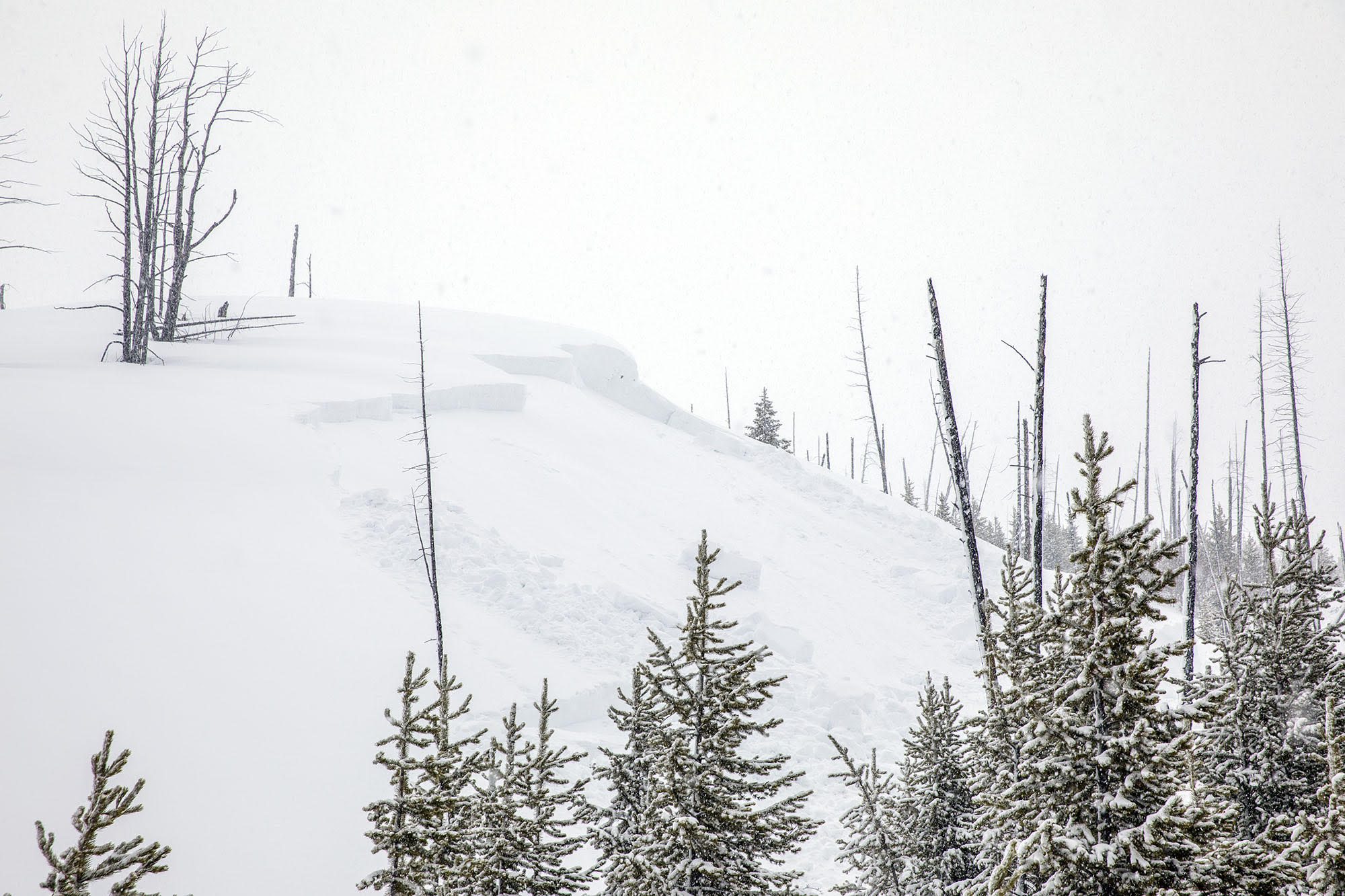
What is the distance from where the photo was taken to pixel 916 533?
26406 millimetres

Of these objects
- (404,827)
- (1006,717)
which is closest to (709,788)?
(404,827)

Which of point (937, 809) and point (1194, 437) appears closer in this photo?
point (937, 809)

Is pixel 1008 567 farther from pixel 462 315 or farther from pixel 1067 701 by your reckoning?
pixel 462 315

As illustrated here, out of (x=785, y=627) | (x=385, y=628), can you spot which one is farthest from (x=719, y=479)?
(x=385, y=628)

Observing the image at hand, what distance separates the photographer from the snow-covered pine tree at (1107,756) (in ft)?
14.6

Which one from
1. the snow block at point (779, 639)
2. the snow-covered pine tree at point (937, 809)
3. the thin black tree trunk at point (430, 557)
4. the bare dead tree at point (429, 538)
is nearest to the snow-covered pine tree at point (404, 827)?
the snow-covered pine tree at point (937, 809)

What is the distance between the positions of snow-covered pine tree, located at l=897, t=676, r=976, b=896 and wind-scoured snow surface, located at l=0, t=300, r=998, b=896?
4.22 metres

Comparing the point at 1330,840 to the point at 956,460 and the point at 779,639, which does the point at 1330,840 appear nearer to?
the point at 956,460

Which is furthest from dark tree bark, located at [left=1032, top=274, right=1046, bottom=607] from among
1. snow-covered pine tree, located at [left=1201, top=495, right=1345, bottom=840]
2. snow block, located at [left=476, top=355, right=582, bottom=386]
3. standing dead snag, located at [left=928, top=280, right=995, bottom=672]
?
snow block, located at [left=476, top=355, right=582, bottom=386]

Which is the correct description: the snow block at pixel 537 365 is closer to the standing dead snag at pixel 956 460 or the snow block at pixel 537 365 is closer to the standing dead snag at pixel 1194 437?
the standing dead snag at pixel 956 460

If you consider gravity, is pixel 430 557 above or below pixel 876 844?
above

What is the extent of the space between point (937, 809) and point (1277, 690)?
15.1 feet

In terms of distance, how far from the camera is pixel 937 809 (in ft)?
25.3

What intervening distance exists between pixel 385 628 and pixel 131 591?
12.8ft
